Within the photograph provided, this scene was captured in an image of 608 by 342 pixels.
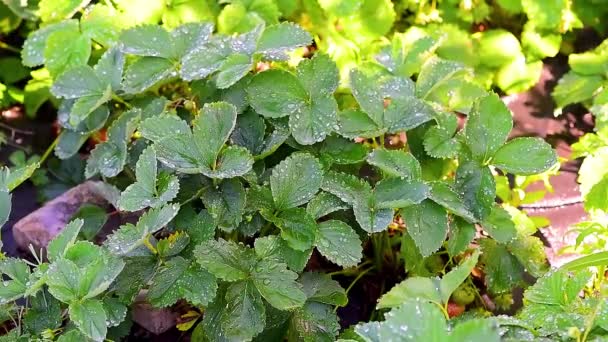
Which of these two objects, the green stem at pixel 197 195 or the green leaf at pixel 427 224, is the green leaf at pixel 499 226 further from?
the green stem at pixel 197 195

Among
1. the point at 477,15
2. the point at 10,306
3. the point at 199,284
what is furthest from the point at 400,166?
the point at 477,15

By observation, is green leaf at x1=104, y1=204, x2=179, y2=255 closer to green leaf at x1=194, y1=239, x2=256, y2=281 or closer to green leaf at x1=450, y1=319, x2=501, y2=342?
green leaf at x1=194, y1=239, x2=256, y2=281

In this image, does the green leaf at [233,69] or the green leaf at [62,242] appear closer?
the green leaf at [62,242]

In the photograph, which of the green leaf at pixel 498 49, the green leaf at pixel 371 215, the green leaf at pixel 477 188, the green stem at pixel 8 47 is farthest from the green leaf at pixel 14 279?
the green leaf at pixel 498 49

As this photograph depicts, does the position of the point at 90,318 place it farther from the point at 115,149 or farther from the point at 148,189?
the point at 115,149

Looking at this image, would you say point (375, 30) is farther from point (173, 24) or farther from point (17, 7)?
point (17, 7)
